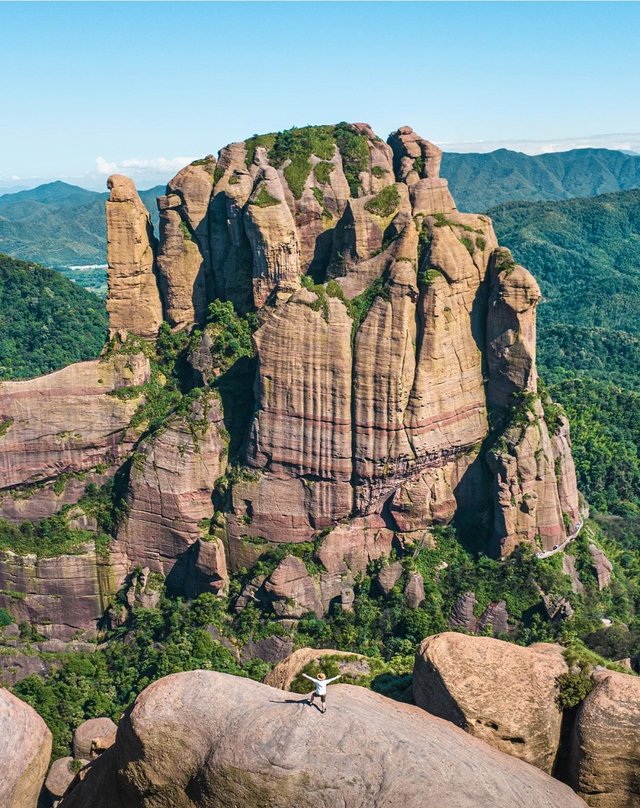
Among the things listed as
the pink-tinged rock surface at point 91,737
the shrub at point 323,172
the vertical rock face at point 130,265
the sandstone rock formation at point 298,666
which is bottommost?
the pink-tinged rock surface at point 91,737

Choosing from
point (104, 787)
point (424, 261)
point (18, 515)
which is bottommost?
point (18, 515)

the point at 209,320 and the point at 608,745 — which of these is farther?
the point at 209,320

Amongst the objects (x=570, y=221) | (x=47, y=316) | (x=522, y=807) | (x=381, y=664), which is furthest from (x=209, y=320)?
(x=570, y=221)

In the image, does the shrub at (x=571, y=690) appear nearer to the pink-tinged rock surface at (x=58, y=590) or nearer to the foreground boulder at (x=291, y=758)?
the foreground boulder at (x=291, y=758)

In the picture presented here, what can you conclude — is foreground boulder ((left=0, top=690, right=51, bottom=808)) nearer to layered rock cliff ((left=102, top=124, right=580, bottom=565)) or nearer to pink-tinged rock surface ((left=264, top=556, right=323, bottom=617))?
pink-tinged rock surface ((left=264, top=556, right=323, bottom=617))

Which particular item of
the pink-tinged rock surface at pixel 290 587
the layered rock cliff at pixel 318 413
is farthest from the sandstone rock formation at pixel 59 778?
the layered rock cliff at pixel 318 413

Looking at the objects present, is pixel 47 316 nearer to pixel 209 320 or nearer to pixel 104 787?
pixel 209 320

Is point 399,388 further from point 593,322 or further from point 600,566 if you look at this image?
point 593,322

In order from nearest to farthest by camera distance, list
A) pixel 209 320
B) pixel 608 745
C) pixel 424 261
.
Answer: pixel 608 745 < pixel 424 261 < pixel 209 320
